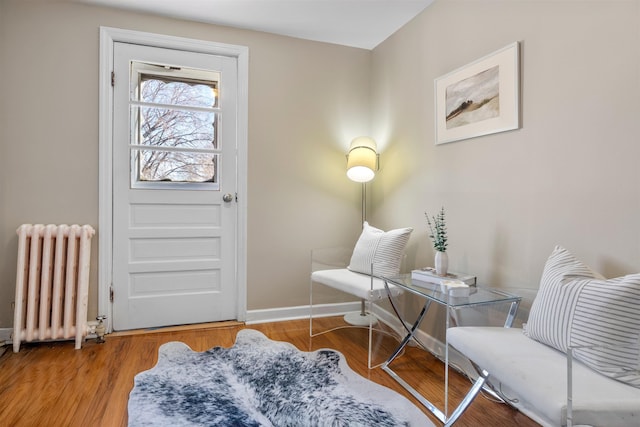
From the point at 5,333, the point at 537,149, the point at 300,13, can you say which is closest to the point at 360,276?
the point at 537,149

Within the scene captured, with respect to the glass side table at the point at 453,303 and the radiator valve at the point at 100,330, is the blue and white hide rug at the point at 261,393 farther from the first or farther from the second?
the radiator valve at the point at 100,330

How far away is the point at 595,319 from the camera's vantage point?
3.94 ft

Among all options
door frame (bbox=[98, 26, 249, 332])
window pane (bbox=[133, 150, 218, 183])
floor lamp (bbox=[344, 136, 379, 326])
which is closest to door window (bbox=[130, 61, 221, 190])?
window pane (bbox=[133, 150, 218, 183])

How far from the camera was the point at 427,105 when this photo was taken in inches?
102

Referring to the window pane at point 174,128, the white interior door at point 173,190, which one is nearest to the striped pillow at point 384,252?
the white interior door at point 173,190

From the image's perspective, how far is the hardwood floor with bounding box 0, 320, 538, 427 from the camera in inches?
67.6

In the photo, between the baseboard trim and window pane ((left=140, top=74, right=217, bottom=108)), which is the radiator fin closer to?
the baseboard trim

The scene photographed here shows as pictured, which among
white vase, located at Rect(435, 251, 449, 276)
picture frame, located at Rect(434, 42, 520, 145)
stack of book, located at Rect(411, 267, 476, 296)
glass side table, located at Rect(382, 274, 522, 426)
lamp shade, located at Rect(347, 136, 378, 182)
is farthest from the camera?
lamp shade, located at Rect(347, 136, 378, 182)

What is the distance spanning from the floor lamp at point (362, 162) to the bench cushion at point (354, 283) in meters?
0.54

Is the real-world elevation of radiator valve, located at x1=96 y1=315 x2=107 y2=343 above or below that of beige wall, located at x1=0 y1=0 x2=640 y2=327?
below

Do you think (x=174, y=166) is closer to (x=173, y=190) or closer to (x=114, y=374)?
(x=173, y=190)

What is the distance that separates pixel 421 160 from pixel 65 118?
2.51 meters

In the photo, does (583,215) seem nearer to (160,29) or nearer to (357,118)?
(357,118)

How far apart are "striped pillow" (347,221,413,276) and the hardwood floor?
1.79 feet
